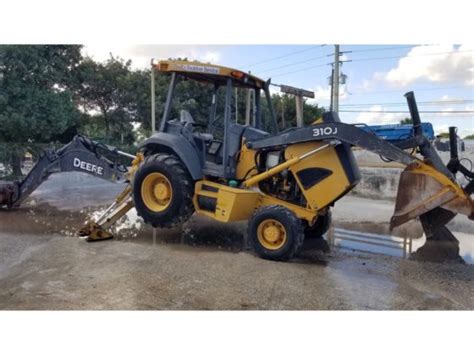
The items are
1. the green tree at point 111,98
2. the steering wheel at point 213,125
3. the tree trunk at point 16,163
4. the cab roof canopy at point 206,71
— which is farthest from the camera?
the green tree at point 111,98

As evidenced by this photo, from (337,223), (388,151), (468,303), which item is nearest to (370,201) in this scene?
(337,223)

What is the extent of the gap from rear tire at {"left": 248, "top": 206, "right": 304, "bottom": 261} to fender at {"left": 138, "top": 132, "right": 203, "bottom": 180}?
119cm

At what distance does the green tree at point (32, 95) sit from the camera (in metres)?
12.4

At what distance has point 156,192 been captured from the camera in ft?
21.0

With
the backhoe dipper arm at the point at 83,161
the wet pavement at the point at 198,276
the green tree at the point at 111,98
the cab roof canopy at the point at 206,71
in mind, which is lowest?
the wet pavement at the point at 198,276

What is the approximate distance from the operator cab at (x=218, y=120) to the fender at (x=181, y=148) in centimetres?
10

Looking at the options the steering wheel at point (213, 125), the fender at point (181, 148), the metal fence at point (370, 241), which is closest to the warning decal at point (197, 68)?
the steering wheel at point (213, 125)

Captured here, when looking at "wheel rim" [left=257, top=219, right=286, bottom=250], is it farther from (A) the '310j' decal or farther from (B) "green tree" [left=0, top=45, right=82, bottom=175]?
(B) "green tree" [left=0, top=45, right=82, bottom=175]

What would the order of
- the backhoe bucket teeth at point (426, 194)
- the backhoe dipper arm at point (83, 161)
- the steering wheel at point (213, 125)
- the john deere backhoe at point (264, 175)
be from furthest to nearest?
the backhoe dipper arm at point (83, 161) < the steering wheel at point (213, 125) < the john deere backhoe at point (264, 175) < the backhoe bucket teeth at point (426, 194)

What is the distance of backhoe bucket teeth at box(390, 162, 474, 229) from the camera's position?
5215 millimetres

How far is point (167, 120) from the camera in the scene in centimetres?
662

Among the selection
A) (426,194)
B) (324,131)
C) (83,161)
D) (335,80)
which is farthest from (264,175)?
(335,80)

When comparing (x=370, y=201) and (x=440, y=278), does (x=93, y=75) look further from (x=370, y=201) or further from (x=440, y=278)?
(x=440, y=278)

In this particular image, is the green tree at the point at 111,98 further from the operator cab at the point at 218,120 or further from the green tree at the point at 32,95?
the operator cab at the point at 218,120
